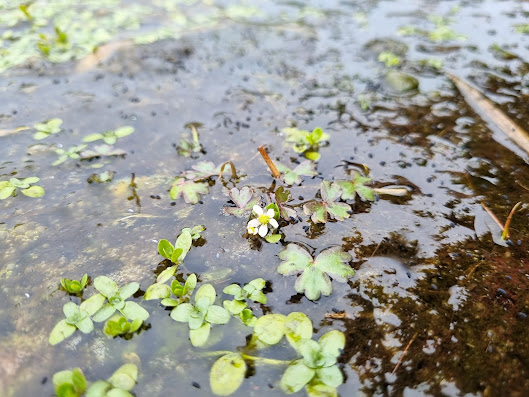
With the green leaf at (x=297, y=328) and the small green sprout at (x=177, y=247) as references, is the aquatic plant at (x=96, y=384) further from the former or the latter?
the green leaf at (x=297, y=328)

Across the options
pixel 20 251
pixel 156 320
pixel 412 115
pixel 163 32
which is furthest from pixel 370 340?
pixel 163 32

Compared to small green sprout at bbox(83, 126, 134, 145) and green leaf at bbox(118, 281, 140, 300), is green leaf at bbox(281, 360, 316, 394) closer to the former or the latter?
green leaf at bbox(118, 281, 140, 300)

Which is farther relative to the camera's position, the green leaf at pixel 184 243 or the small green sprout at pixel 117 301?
the green leaf at pixel 184 243

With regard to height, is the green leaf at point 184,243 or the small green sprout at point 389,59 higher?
the small green sprout at point 389,59

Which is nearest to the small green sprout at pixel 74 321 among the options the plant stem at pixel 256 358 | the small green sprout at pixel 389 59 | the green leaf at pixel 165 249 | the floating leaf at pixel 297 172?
the green leaf at pixel 165 249

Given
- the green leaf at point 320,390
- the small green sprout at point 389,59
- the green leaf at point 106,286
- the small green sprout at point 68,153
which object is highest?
the small green sprout at point 389,59

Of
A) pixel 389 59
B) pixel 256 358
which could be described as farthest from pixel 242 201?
pixel 389 59

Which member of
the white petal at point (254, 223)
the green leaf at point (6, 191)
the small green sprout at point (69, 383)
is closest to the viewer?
the small green sprout at point (69, 383)

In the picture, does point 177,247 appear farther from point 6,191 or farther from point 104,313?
point 6,191

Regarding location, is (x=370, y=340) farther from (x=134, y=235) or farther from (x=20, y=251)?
(x=20, y=251)
